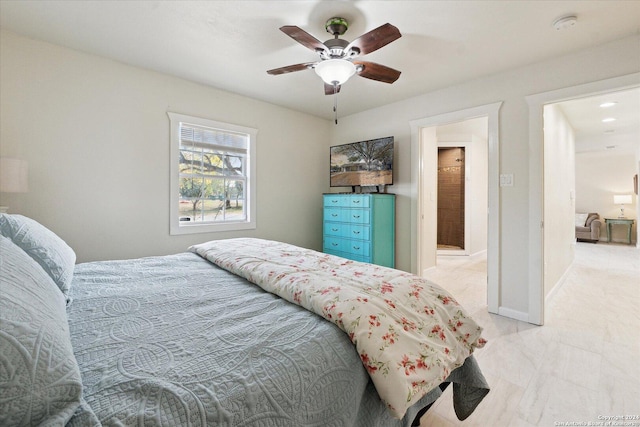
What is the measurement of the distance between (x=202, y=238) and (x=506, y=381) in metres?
3.14

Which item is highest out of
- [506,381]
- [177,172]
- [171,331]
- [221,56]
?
[221,56]

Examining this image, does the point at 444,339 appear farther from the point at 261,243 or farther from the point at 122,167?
the point at 122,167

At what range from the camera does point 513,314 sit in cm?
287

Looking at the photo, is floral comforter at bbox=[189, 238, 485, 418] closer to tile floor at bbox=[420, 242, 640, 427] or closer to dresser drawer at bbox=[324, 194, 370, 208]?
tile floor at bbox=[420, 242, 640, 427]

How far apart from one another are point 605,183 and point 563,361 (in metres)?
8.07

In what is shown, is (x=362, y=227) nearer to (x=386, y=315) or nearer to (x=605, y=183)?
(x=386, y=315)

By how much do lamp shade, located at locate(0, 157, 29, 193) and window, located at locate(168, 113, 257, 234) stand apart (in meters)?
1.19

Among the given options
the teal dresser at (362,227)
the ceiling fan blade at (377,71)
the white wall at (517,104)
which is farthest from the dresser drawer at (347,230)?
the ceiling fan blade at (377,71)

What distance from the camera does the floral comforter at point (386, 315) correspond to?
0.95m

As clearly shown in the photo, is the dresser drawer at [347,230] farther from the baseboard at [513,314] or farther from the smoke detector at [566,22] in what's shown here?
the smoke detector at [566,22]

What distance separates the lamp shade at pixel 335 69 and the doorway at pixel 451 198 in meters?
4.75

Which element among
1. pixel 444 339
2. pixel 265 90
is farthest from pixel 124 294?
pixel 265 90

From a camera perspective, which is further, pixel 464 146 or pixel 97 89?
pixel 464 146

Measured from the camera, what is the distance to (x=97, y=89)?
2701 millimetres
